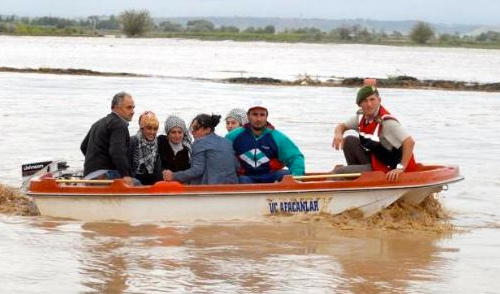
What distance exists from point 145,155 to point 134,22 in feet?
360

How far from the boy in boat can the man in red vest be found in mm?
481

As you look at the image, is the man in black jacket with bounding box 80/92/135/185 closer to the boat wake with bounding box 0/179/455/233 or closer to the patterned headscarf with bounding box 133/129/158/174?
the patterned headscarf with bounding box 133/129/158/174

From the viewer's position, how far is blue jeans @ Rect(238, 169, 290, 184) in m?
11.6

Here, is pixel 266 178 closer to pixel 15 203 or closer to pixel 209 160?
pixel 209 160

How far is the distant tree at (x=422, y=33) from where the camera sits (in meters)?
112

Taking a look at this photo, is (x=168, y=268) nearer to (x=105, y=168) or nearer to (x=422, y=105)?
(x=105, y=168)

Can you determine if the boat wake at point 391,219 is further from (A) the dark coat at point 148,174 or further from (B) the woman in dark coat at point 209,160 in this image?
(A) the dark coat at point 148,174

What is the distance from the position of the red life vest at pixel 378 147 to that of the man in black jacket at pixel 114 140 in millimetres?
2284

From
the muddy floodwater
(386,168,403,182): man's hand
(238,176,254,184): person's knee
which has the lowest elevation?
the muddy floodwater

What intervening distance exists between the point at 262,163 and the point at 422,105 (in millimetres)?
19775

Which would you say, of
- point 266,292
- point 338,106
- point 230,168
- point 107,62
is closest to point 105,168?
point 230,168

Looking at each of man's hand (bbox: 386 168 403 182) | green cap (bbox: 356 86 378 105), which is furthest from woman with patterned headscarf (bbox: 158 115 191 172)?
man's hand (bbox: 386 168 403 182)

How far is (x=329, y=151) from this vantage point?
18703 millimetres

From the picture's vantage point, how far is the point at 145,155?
1165 cm
